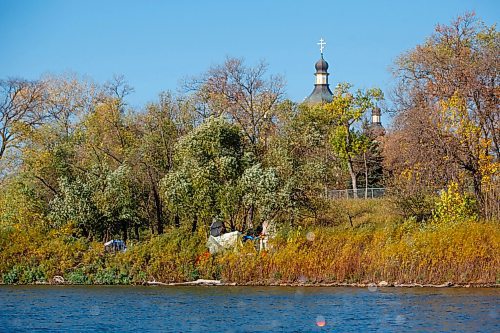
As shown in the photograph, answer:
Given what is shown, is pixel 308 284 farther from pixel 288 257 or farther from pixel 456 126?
pixel 456 126

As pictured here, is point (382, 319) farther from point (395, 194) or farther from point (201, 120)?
point (201, 120)

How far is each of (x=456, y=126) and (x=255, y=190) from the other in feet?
35.1

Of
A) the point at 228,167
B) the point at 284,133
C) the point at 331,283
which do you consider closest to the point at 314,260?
the point at 331,283

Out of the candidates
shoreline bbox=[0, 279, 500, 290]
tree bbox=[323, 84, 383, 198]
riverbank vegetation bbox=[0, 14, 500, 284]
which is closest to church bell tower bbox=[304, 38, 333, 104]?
tree bbox=[323, 84, 383, 198]

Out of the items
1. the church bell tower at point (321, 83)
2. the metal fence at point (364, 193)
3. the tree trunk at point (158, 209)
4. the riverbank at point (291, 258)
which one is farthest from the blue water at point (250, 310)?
the church bell tower at point (321, 83)

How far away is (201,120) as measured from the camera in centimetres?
5062

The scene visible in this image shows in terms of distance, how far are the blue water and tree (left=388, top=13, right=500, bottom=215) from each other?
11382mm

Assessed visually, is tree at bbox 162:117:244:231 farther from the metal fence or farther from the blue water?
the metal fence

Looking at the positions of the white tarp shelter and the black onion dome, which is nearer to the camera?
the white tarp shelter

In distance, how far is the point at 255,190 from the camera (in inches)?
1706

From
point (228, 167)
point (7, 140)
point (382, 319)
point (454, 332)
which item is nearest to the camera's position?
point (454, 332)

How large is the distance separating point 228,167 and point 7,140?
21541 mm

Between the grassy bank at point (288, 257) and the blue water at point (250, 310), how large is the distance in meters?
2.11

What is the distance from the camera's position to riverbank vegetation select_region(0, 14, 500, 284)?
3809 cm
